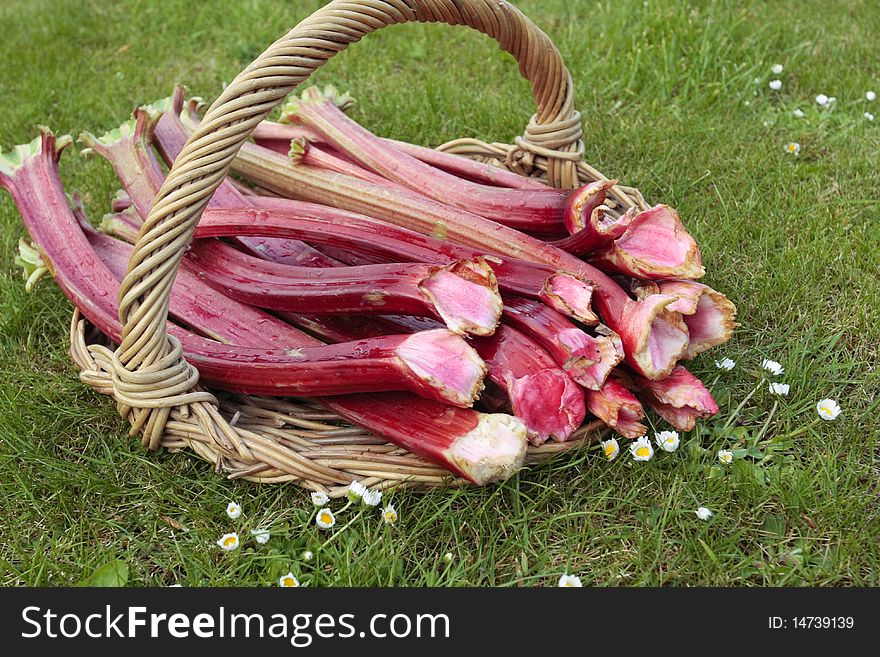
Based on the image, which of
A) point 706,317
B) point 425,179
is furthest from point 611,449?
point 425,179

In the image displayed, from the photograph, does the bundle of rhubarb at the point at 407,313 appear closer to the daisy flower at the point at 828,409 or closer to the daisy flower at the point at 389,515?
the daisy flower at the point at 389,515

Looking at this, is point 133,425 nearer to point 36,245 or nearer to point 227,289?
point 227,289

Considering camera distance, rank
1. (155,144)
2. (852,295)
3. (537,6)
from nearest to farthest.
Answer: (852,295), (155,144), (537,6)

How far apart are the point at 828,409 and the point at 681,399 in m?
0.41

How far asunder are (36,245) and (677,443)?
2.01 meters

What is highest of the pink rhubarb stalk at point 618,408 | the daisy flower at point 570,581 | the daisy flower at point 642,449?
the pink rhubarb stalk at point 618,408

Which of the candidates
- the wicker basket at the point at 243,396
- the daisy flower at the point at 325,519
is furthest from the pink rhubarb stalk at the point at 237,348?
the daisy flower at the point at 325,519

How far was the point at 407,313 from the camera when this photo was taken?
2238 mm

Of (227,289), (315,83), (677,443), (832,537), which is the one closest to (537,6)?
(315,83)

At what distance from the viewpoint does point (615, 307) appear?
2.21 meters

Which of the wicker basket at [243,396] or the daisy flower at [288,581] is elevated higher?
the wicker basket at [243,396]

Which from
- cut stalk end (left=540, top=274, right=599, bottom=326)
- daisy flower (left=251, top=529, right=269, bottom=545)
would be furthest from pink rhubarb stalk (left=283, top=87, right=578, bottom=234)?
daisy flower (left=251, top=529, right=269, bottom=545)

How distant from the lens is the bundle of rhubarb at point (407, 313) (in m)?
2.09

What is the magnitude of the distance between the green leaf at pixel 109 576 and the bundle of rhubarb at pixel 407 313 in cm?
33
